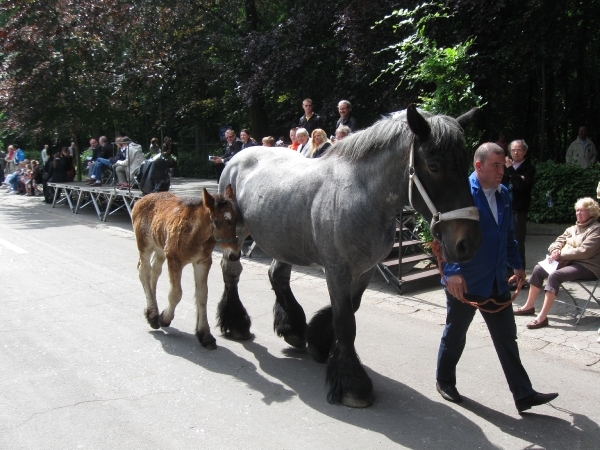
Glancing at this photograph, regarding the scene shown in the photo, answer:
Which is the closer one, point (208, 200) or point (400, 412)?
point (400, 412)

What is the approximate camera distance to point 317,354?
5.12 metres

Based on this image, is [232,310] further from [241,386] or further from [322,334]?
[241,386]

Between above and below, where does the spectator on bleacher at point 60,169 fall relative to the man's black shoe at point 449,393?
above

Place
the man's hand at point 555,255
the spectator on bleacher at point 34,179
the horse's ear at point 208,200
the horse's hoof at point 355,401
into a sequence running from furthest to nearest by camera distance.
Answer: the spectator on bleacher at point 34,179 → the man's hand at point 555,255 → the horse's ear at point 208,200 → the horse's hoof at point 355,401

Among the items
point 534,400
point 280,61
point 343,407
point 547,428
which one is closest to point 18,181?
point 280,61

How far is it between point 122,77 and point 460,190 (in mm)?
17454

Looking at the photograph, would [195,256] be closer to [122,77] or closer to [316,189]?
[316,189]

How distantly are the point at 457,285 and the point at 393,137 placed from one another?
112 centimetres

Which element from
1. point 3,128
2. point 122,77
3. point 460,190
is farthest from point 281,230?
point 3,128

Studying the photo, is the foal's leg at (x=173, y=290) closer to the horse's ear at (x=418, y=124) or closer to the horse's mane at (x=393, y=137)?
the horse's mane at (x=393, y=137)

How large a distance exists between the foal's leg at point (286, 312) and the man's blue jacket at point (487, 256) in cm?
182

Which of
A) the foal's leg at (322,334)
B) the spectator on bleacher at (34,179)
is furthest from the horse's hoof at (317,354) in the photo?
the spectator on bleacher at (34,179)

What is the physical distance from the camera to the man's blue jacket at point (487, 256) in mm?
3947

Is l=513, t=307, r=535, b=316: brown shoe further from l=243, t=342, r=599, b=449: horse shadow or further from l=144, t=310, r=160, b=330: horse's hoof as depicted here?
l=144, t=310, r=160, b=330: horse's hoof
